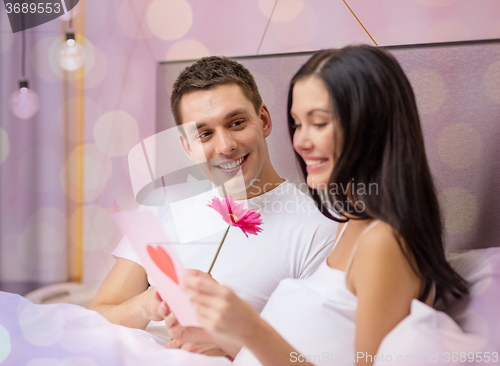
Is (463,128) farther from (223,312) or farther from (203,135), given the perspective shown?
(223,312)

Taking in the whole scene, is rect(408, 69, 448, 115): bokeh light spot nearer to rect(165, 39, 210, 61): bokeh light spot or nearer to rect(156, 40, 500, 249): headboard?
rect(156, 40, 500, 249): headboard

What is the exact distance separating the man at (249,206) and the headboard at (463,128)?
392 mm

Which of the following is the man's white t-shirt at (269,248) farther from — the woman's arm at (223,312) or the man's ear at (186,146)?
the woman's arm at (223,312)

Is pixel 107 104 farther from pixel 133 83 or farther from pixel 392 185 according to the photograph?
pixel 392 185

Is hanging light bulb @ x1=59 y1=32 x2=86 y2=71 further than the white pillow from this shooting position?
Yes

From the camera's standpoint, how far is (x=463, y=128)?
1136 mm

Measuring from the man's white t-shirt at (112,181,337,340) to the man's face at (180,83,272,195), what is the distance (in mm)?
103

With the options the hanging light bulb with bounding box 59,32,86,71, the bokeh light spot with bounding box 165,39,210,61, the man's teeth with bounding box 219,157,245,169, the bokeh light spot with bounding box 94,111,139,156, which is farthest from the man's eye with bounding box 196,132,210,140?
the hanging light bulb with bounding box 59,32,86,71

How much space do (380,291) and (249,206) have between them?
655 millimetres

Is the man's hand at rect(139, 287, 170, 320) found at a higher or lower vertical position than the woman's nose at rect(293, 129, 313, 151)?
lower

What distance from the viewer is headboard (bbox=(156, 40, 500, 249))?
1.08m

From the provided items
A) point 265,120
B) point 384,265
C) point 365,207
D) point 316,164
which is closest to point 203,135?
point 265,120

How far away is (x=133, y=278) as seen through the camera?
1191 millimetres

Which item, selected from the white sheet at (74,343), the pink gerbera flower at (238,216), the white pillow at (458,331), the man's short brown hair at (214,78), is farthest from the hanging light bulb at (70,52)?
the white pillow at (458,331)
